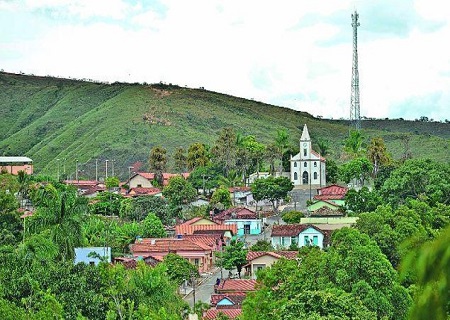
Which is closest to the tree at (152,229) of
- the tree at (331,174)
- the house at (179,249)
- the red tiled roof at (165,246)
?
the house at (179,249)

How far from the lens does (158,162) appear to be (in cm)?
8094

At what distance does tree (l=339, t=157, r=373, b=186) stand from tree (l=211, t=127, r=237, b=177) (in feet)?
35.7

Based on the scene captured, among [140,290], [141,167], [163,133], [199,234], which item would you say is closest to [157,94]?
[163,133]

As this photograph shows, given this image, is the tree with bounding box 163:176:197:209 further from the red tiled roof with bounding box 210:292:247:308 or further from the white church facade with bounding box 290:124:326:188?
the red tiled roof with bounding box 210:292:247:308

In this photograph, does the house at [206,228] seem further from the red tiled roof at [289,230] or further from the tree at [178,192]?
the tree at [178,192]

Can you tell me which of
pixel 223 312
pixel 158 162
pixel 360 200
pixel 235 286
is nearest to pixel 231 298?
pixel 223 312

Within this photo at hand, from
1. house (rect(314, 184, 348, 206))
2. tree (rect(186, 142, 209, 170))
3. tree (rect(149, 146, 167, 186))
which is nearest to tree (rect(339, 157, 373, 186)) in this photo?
Answer: house (rect(314, 184, 348, 206))

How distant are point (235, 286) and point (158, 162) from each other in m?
43.7

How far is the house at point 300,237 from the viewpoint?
170 feet

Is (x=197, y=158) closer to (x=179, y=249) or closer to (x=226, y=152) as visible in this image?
(x=226, y=152)

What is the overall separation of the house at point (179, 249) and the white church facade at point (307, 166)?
3461 cm

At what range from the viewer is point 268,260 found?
145 feet

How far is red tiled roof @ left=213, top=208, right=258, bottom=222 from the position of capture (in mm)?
61000

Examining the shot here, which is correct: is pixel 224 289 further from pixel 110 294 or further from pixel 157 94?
pixel 157 94
